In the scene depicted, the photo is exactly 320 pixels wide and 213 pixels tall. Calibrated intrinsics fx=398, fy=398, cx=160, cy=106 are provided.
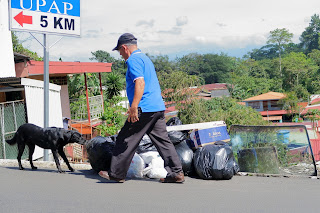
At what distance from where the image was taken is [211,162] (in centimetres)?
509

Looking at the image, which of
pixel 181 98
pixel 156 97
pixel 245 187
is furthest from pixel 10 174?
pixel 181 98

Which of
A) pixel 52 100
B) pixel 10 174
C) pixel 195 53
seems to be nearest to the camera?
pixel 10 174

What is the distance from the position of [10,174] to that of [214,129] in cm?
294

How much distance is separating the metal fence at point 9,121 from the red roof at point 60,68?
4199mm

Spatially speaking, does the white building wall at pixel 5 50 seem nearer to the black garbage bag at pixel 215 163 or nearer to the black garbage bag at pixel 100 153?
the black garbage bag at pixel 100 153

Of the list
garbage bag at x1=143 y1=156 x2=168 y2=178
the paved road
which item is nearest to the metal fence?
the paved road

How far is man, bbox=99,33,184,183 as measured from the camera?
4.57 metres

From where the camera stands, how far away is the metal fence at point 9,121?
30.2 ft

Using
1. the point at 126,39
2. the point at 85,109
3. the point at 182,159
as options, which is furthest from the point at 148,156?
the point at 85,109

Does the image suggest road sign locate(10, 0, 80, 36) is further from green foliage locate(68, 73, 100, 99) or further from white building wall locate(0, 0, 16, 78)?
green foliage locate(68, 73, 100, 99)

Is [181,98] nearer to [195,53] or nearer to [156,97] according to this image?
[156,97]

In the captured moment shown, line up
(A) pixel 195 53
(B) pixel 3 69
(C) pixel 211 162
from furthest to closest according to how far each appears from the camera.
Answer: (A) pixel 195 53 < (B) pixel 3 69 < (C) pixel 211 162

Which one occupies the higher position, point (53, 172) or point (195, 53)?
point (195, 53)

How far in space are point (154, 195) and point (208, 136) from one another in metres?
1.71
